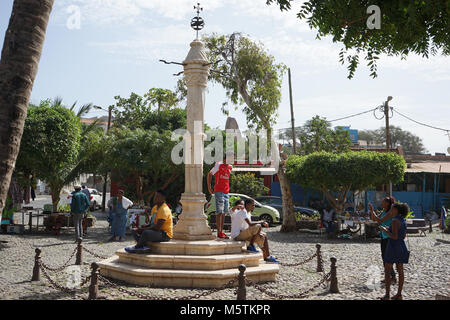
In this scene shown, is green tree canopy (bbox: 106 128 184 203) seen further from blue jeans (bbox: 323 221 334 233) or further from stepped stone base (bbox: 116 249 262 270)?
stepped stone base (bbox: 116 249 262 270)

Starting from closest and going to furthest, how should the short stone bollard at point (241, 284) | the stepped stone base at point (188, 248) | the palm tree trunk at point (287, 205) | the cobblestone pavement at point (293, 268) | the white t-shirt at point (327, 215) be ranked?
1. the short stone bollard at point (241, 284)
2. the cobblestone pavement at point (293, 268)
3. the stepped stone base at point (188, 248)
4. the white t-shirt at point (327, 215)
5. the palm tree trunk at point (287, 205)

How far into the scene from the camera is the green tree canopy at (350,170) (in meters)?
16.7

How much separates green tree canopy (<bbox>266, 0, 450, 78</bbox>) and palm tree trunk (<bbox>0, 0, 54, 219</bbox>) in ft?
9.40

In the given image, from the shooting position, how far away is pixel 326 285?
812 centimetres

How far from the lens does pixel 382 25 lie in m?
5.88

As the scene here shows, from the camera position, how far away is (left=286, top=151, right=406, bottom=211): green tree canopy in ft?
54.9

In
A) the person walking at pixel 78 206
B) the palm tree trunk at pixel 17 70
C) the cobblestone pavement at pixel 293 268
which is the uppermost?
the palm tree trunk at pixel 17 70

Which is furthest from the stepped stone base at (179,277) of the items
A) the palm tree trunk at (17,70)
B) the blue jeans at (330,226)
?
the blue jeans at (330,226)

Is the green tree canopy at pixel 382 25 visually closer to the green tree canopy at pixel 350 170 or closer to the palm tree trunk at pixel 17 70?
the palm tree trunk at pixel 17 70

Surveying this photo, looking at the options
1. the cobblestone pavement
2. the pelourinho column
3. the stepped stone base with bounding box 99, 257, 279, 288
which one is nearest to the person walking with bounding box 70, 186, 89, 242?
the cobblestone pavement

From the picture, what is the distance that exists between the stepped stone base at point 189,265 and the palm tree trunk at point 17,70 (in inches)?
142
